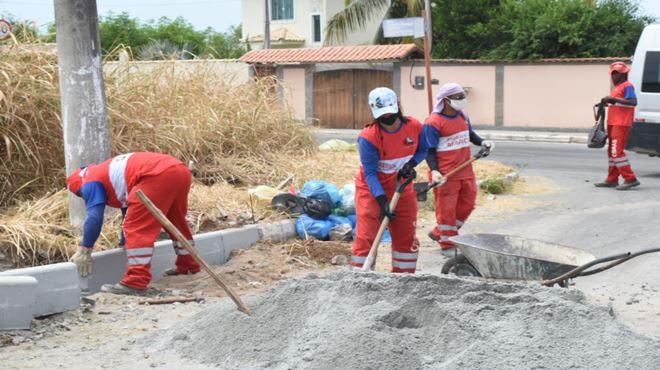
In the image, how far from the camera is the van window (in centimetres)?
1462

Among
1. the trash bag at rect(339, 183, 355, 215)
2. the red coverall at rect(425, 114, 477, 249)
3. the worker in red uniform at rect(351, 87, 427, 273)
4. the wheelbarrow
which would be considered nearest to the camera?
the wheelbarrow

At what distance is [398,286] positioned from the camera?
5793 millimetres

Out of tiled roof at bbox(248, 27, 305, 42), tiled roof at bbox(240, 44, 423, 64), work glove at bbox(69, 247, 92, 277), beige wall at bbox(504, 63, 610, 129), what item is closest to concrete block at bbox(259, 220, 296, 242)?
work glove at bbox(69, 247, 92, 277)

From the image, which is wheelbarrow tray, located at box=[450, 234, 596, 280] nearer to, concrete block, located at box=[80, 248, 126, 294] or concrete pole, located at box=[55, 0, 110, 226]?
concrete block, located at box=[80, 248, 126, 294]

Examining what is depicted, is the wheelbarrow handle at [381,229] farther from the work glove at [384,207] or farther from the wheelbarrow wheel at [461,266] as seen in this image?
the wheelbarrow wheel at [461,266]

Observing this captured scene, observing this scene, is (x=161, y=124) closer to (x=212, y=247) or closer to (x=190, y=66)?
(x=190, y=66)

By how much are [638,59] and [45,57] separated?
937 centimetres

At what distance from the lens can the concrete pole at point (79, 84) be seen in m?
8.15

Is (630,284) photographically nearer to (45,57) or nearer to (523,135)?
(45,57)

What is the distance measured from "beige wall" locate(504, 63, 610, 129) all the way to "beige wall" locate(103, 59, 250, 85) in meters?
15.0

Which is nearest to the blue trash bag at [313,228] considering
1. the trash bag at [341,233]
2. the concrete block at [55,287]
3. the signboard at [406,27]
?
the trash bag at [341,233]

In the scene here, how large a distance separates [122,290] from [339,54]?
82.8ft

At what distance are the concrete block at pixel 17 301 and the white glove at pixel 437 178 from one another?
342 cm

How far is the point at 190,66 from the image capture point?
43.2 ft
